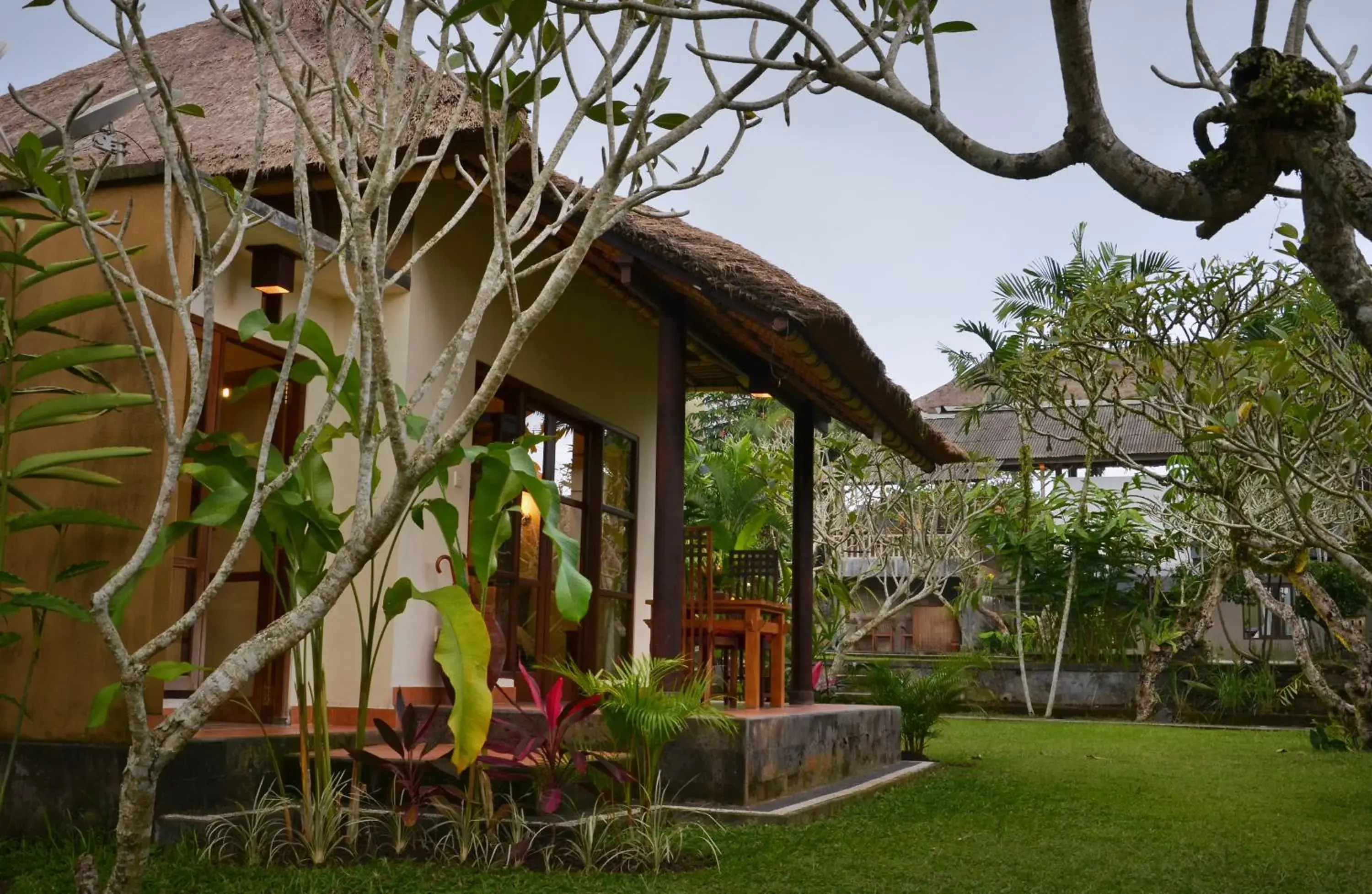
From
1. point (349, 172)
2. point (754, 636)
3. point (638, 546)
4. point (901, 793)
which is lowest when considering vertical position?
point (901, 793)

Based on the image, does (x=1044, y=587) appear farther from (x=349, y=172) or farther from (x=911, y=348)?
Result: (x=911, y=348)

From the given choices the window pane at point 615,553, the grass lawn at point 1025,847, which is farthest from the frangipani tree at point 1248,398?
the window pane at point 615,553

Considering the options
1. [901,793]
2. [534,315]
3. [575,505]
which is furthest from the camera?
[575,505]

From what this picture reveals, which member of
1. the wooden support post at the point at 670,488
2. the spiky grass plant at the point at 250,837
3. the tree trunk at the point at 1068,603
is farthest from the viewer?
the tree trunk at the point at 1068,603

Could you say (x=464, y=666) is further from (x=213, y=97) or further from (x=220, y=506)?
(x=213, y=97)

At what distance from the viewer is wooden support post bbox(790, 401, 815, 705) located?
9.31m

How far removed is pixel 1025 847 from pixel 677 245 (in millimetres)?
3185

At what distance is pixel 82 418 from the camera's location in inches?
181

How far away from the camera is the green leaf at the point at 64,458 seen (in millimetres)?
4441

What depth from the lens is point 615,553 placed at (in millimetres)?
8922

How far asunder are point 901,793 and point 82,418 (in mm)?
4919

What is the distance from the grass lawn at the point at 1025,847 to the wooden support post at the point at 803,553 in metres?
1.21

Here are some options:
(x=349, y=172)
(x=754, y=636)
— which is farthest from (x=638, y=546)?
(x=349, y=172)

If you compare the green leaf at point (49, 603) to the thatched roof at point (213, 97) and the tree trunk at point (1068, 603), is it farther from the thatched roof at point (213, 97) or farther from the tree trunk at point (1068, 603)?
the tree trunk at point (1068, 603)
